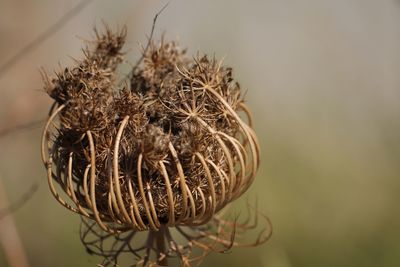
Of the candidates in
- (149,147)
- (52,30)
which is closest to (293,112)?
(52,30)

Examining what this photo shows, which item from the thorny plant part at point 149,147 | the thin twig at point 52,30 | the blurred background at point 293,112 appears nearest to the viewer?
the thorny plant part at point 149,147

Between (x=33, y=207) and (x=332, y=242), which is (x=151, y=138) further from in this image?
(x=33, y=207)

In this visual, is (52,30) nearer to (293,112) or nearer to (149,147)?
(149,147)

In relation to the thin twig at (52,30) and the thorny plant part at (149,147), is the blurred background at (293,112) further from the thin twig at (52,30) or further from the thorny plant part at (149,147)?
the thorny plant part at (149,147)

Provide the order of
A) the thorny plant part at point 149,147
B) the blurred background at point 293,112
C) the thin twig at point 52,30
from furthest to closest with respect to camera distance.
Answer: the blurred background at point 293,112
the thin twig at point 52,30
the thorny plant part at point 149,147

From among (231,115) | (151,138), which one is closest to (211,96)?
(231,115)

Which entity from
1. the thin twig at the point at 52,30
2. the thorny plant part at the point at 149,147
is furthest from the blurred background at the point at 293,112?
the thorny plant part at the point at 149,147
